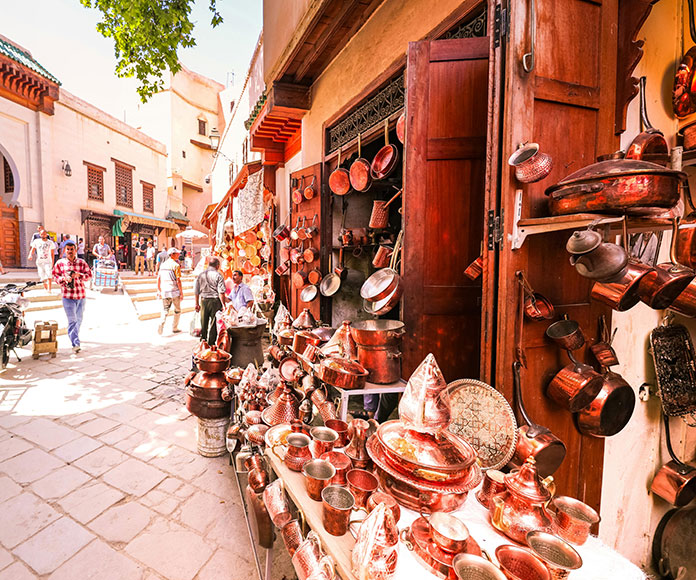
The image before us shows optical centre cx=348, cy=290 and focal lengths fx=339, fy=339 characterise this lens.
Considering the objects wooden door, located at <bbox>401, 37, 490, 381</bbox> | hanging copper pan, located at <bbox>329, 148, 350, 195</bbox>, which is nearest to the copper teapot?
wooden door, located at <bbox>401, 37, 490, 381</bbox>

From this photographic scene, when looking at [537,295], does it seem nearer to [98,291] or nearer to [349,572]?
[349,572]

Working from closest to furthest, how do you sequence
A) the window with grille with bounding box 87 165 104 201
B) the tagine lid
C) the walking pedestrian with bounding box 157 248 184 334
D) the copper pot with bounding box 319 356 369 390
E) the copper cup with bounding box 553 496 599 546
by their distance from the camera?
1. the copper cup with bounding box 553 496 599 546
2. the tagine lid
3. the copper pot with bounding box 319 356 369 390
4. the walking pedestrian with bounding box 157 248 184 334
5. the window with grille with bounding box 87 165 104 201

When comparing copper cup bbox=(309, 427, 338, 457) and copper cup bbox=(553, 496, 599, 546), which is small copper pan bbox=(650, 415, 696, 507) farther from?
copper cup bbox=(309, 427, 338, 457)

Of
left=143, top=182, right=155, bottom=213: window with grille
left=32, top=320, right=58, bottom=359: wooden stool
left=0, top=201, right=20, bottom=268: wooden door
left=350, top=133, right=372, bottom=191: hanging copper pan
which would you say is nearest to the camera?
left=350, top=133, right=372, bottom=191: hanging copper pan

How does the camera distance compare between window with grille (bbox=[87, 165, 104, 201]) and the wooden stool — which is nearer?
the wooden stool

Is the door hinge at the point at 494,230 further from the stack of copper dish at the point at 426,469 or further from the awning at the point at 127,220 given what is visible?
the awning at the point at 127,220

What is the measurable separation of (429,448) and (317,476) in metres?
0.52

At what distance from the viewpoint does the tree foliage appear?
4805mm

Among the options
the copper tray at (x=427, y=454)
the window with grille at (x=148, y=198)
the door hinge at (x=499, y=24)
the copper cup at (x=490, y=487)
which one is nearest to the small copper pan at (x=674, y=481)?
the copper cup at (x=490, y=487)

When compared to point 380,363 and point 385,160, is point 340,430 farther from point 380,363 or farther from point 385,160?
point 385,160

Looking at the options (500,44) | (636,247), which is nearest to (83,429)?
(500,44)

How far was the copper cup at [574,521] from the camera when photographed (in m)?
1.20

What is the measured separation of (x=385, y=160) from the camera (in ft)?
10.4

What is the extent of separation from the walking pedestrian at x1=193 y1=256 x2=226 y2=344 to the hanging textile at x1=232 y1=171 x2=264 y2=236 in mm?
1917
